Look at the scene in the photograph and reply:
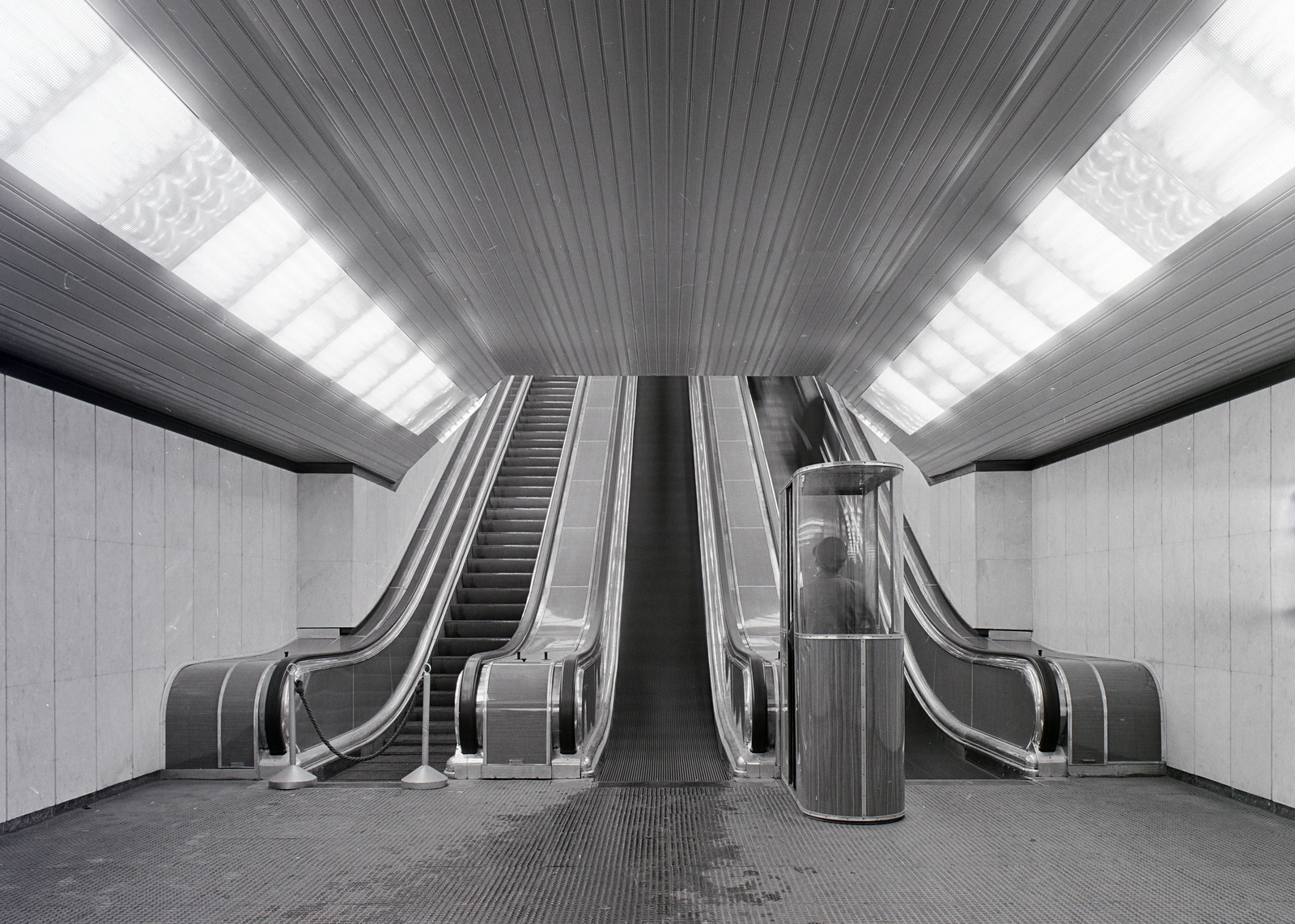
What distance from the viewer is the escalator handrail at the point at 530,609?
7688 mm

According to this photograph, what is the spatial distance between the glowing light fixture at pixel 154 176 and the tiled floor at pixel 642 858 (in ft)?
9.53

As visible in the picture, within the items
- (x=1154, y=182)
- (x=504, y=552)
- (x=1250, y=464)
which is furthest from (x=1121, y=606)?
(x=504, y=552)

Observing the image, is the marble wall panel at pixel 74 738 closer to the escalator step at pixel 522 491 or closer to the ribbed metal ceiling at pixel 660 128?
the ribbed metal ceiling at pixel 660 128

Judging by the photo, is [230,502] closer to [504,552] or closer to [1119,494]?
[504,552]

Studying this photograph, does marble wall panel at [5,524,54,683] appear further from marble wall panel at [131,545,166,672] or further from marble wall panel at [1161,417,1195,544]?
marble wall panel at [1161,417,1195,544]

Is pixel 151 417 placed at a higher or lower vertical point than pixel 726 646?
higher

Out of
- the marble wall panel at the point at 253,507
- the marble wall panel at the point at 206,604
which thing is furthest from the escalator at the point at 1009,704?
the marble wall panel at the point at 206,604

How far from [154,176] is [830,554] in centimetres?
417

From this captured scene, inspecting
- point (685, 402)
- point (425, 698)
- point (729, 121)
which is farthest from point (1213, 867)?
point (685, 402)

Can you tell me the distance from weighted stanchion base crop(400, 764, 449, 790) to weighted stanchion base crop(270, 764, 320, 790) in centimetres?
64

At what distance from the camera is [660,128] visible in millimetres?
4473

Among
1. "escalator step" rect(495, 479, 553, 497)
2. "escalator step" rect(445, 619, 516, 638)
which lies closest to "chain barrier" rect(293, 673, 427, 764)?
"escalator step" rect(445, 619, 516, 638)

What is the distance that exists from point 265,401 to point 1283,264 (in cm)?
629

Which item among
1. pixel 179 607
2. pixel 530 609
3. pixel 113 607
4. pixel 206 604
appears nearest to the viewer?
pixel 113 607
